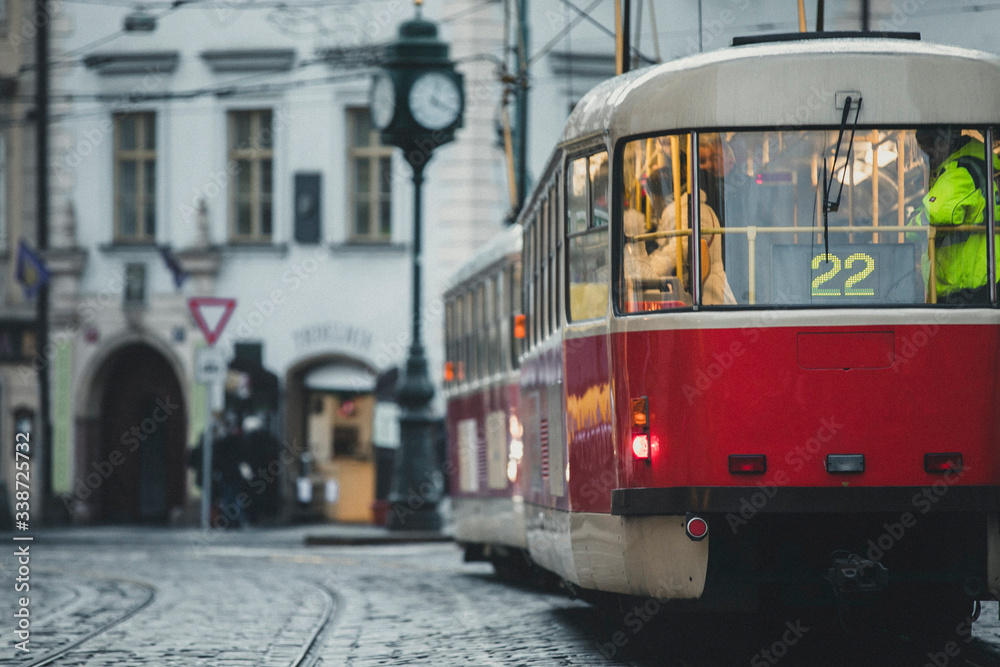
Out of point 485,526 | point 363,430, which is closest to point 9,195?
point 363,430

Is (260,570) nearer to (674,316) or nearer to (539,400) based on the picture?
(539,400)

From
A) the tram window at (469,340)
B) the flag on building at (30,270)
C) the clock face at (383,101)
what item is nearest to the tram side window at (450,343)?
the tram window at (469,340)

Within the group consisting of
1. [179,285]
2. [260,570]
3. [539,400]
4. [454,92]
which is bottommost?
[260,570]

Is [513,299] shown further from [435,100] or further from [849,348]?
[435,100]

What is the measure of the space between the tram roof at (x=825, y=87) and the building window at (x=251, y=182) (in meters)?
20.9

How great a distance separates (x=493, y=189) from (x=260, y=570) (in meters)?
11.3

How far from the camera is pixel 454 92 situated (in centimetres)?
2306

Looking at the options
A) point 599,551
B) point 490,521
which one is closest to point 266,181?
point 490,521

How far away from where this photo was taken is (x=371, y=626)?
11.6 m

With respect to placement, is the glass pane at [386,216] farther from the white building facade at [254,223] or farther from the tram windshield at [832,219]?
the tram windshield at [832,219]

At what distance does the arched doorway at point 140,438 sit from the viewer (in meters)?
29.5

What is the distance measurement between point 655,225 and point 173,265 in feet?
68.9

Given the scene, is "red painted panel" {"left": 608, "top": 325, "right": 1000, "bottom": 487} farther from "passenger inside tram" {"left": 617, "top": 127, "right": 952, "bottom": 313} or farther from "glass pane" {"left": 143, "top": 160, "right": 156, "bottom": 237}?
"glass pane" {"left": 143, "top": 160, "right": 156, "bottom": 237}

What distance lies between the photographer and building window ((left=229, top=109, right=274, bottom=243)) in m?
28.7
